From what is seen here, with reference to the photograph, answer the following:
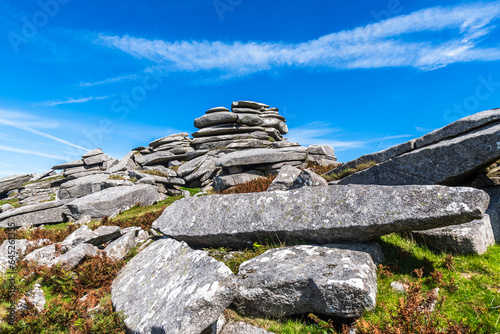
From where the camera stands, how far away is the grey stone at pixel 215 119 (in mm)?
38969

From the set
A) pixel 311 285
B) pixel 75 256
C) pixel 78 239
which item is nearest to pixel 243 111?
pixel 78 239

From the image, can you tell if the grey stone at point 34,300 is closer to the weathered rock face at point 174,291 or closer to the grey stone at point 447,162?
the weathered rock face at point 174,291

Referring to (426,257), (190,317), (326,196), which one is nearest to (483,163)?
(426,257)

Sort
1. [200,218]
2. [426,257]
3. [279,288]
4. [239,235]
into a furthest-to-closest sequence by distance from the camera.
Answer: [200,218] → [239,235] → [426,257] → [279,288]

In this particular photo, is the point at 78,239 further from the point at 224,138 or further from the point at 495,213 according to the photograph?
the point at 224,138

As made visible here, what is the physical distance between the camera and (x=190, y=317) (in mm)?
4496

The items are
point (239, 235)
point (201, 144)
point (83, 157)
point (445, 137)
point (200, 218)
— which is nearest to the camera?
point (239, 235)

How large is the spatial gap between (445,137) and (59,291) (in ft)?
47.0

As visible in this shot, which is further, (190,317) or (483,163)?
(483,163)

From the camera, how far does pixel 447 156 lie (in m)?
8.79

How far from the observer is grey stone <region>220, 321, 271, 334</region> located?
16.3ft

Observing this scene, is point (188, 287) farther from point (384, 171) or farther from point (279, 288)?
point (384, 171)

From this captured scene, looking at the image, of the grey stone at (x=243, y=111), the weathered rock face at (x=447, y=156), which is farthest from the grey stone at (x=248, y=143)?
the weathered rock face at (x=447, y=156)

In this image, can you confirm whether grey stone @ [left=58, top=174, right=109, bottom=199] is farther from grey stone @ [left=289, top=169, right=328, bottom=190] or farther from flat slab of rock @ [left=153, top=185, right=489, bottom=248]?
grey stone @ [left=289, top=169, right=328, bottom=190]
